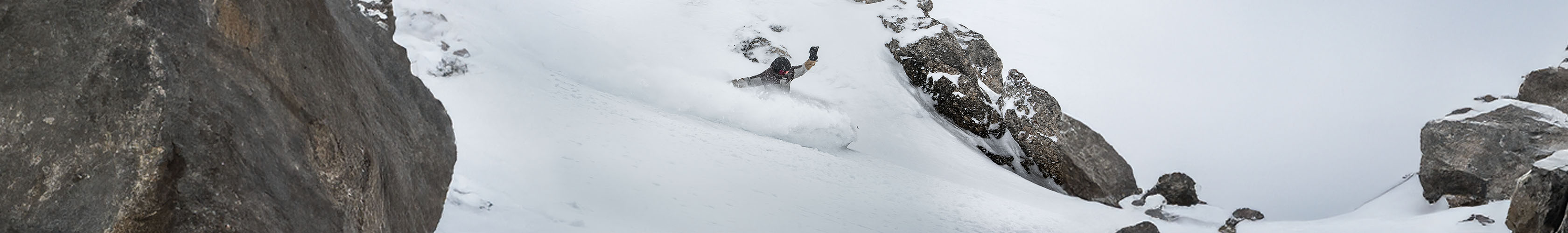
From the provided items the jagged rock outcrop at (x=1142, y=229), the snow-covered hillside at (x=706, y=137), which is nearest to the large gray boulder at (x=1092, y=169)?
the snow-covered hillside at (x=706, y=137)

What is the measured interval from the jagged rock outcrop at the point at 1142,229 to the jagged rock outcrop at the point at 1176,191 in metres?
2.46

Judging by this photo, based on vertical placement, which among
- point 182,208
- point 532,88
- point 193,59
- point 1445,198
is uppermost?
point 1445,198

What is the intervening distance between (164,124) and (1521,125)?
11.8 metres

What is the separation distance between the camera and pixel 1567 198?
14.5 feet

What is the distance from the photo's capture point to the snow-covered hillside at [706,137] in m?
5.81

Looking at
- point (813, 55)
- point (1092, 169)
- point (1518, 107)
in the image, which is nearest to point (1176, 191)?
point (1092, 169)

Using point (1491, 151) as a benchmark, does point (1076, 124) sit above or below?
below

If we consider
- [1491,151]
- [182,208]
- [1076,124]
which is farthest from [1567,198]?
[1076,124]

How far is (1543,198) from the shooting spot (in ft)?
15.1

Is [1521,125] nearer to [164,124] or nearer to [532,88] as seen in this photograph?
[532,88]

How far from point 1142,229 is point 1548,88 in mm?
5691

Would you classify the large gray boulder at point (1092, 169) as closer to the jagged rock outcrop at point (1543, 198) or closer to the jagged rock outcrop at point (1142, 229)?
the jagged rock outcrop at point (1142, 229)

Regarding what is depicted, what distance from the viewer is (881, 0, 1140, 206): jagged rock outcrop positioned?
11.3 meters

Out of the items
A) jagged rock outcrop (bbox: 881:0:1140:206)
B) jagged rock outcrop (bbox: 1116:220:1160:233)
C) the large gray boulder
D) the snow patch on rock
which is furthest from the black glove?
the snow patch on rock
